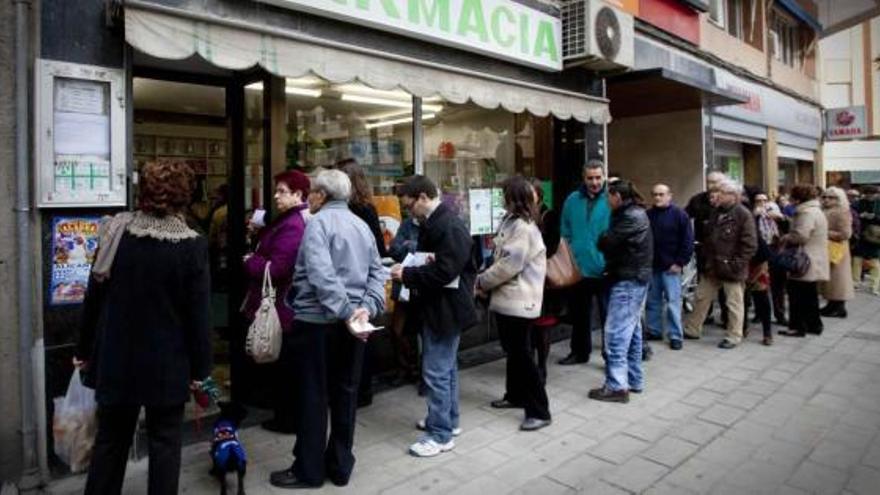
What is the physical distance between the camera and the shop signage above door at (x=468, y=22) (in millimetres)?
4895

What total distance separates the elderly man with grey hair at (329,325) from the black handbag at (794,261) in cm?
606

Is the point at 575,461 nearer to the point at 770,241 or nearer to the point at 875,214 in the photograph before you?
the point at 770,241

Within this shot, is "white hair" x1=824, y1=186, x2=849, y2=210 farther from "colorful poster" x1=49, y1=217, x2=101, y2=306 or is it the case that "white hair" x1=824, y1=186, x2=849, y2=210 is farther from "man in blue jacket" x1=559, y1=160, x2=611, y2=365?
"colorful poster" x1=49, y1=217, x2=101, y2=306

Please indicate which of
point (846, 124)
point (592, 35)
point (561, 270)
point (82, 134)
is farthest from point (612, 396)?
point (846, 124)

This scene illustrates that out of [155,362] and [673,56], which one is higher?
[673,56]

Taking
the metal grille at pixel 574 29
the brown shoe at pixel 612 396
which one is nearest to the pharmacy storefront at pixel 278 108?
the metal grille at pixel 574 29

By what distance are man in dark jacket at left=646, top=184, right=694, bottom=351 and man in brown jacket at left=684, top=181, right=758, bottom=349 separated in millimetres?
295

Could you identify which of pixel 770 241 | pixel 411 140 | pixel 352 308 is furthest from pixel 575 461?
pixel 770 241

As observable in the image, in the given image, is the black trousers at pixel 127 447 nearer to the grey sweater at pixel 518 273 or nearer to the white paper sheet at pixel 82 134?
the white paper sheet at pixel 82 134

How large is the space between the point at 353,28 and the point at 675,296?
15.2 feet

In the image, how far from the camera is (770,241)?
7.84 meters

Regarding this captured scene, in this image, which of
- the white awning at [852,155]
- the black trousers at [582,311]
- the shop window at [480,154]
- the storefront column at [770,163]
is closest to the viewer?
the black trousers at [582,311]

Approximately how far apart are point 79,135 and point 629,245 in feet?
13.2

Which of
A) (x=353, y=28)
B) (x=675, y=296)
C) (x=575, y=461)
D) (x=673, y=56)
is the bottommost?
(x=575, y=461)
